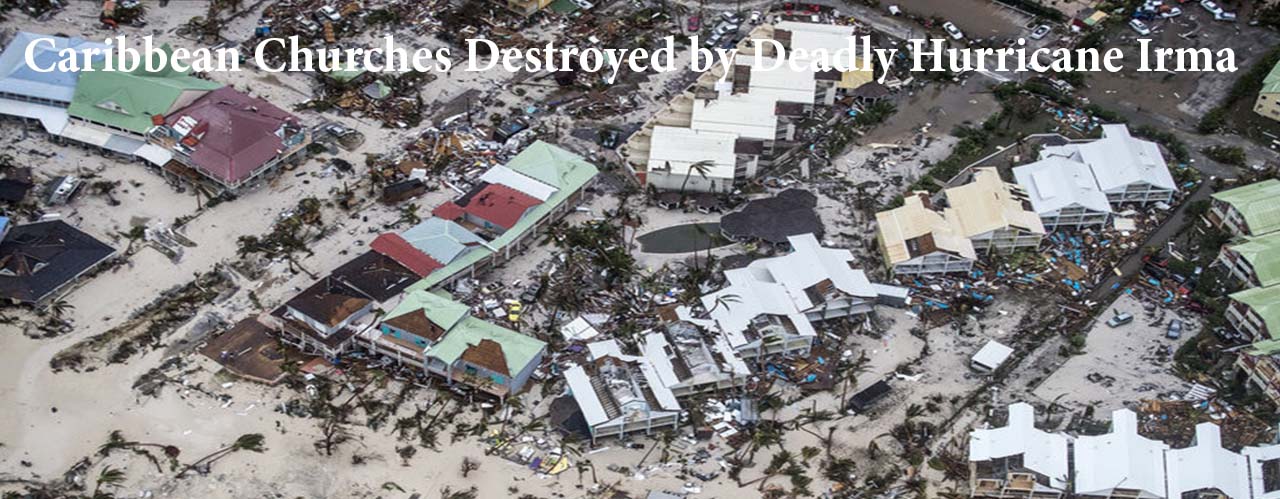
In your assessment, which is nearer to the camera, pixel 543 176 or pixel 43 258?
pixel 43 258

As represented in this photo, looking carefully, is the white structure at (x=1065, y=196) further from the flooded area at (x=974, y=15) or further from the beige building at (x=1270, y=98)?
the flooded area at (x=974, y=15)

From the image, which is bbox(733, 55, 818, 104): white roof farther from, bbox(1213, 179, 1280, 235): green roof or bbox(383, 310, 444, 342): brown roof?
bbox(383, 310, 444, 342): brown roof

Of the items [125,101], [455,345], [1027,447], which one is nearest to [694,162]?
[455,345]

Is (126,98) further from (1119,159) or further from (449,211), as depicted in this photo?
(1119,159)

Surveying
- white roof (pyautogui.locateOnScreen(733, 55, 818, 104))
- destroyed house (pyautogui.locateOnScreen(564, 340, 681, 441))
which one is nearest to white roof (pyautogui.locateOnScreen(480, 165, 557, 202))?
destroyed house (pyautogui.locateOnScreen(564, 340, 681, 441))

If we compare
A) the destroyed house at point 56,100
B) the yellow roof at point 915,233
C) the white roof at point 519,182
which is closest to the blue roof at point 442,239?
the white roof at point 519,182

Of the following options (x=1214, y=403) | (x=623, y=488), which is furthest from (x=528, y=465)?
(x=1214, y=403)
